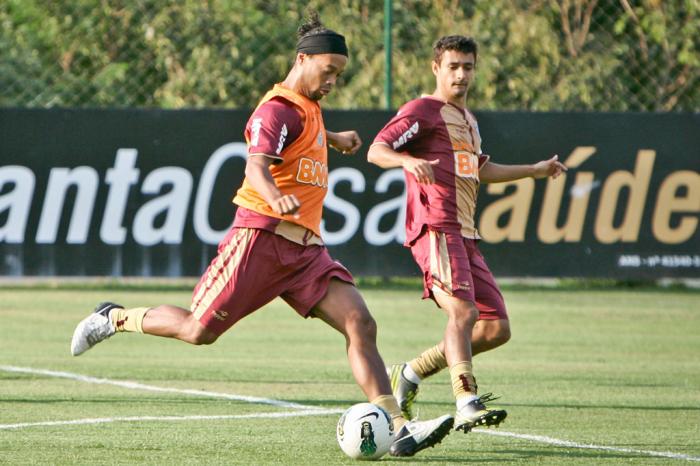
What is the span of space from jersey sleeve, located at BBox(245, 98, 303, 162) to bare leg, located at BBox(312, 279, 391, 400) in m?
0.79

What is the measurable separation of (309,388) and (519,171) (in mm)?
2199

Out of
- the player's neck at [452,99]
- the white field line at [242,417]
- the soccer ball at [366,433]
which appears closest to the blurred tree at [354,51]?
the white field line at [242,417]

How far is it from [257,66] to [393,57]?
190 centimetres

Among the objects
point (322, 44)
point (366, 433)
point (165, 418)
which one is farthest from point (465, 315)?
point (165, 418)

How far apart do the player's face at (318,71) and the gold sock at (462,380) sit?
1.64m

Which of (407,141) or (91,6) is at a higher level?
(91,6)

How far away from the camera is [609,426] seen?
783cm

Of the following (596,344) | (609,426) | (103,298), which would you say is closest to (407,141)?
(609,426)

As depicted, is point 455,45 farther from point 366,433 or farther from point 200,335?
point 366,433

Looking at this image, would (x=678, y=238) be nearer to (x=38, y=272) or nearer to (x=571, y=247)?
(x=571, y=247)

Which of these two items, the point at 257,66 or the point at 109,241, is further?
the point at 257,66

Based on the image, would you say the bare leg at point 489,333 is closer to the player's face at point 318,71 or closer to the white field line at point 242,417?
the white field line at point 242,417

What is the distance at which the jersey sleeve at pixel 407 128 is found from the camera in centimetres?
777

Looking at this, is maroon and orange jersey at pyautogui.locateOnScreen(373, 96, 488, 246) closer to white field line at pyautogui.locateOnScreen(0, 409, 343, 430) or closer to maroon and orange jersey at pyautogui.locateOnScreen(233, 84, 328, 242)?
maroon and orange jersey at pyautogui.locateOnScreen(233, 84, 328, 242)
